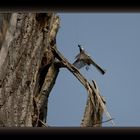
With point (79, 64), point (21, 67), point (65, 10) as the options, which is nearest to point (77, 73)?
point (79, 64)

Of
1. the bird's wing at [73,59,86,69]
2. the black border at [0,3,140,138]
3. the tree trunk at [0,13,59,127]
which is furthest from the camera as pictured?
the bird's wing at [73,59,86,69]

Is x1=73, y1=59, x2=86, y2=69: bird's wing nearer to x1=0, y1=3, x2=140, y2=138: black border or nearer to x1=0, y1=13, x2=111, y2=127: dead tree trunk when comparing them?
x1=0, y1=13, x2=111, y2=127: dead tree trunk

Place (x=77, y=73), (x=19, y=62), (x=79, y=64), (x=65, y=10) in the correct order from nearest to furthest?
(x=65, y=10) → (x=19, y=62) → (x=77, y=73) → (x=79, y=64)

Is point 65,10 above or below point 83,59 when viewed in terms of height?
below

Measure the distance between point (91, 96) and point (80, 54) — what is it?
329 millimetres

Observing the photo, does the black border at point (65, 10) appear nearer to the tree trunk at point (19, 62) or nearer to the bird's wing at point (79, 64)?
the tree trunk at point (19, 62)

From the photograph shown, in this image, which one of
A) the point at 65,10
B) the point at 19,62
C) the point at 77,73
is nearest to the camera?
the point at 65,10

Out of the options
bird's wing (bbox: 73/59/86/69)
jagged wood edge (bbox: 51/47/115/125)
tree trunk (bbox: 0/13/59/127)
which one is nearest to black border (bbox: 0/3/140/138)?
tree trunk (bbox: 0/13/59/127)

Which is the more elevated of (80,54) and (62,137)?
(80,54)

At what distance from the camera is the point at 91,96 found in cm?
143

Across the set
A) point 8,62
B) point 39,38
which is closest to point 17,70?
point 8,62

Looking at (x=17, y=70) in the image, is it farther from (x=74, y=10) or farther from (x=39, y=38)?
(x=74, y=10)

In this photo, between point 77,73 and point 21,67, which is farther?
point 77,73

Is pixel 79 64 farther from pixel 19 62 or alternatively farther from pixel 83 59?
pixel 19 62
